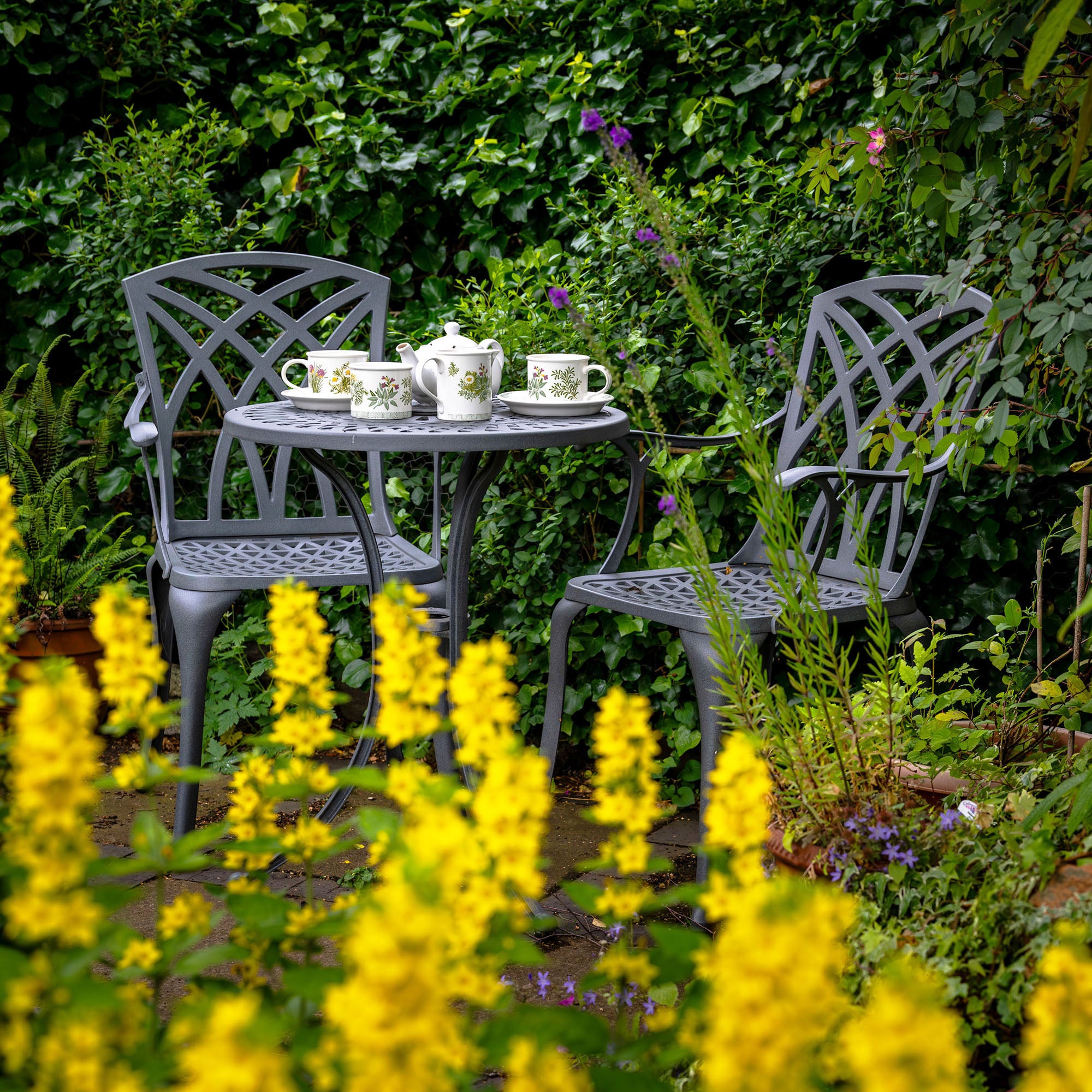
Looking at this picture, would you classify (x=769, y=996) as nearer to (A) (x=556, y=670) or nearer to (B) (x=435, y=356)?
(B) (x=435, y=356)

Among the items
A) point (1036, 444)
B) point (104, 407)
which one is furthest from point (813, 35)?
point (104, 407)

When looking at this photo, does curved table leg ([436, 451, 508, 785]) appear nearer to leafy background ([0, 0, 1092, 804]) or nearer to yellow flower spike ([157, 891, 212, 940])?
leafy background ([0, 0, 1092, 804])

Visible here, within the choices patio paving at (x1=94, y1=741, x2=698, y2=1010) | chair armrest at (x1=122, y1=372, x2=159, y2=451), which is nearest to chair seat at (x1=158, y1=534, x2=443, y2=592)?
chair armrest at (x1=122, y1=372, x2=159, y2=451)

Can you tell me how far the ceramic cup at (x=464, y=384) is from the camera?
221 cm

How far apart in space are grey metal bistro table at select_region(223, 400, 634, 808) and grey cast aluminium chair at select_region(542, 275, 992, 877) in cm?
24

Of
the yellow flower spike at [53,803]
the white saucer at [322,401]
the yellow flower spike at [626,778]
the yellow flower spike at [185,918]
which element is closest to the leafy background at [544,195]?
the white saucer at [322,401]

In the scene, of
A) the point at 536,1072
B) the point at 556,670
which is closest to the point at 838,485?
the point at 556,670

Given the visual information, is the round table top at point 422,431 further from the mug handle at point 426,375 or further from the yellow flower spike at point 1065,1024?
the yellow flower spike at point 1065,1024

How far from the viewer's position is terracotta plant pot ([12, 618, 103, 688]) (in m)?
3.29

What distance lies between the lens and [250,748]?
3.33 m

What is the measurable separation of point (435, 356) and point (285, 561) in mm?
669

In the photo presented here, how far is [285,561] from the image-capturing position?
2.64 m

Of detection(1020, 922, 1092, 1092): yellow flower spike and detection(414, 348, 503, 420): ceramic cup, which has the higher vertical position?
detection(414, 348, 503, 420): ceramic cup

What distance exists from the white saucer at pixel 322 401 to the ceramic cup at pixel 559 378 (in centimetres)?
38
